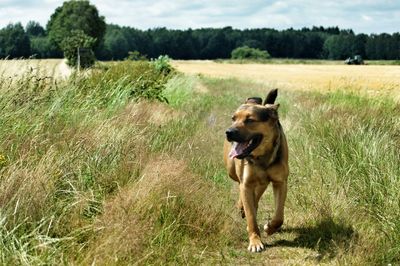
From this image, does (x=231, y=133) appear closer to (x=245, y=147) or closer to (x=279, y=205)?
(x=245, y=147)

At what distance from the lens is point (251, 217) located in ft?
17.1

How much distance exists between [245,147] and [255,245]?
91cm

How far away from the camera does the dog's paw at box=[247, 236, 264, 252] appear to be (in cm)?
510

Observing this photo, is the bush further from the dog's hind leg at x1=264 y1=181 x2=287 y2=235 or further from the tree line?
the dog's hind leg at x1=264 y1=181 x2=287 y2=235

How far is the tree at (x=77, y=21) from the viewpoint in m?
81.4

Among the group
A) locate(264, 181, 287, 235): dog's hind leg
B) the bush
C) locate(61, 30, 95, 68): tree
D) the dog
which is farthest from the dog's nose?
the bush

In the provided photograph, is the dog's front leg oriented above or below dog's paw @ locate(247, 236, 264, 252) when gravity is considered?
above

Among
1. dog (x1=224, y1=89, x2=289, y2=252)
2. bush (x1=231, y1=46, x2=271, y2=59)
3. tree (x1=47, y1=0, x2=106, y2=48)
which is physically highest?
tree (x1=47, y1=0, x2=106, y2=48)

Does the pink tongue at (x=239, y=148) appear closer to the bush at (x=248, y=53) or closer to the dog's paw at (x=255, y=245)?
the dog's paw at (x=255, y=245)

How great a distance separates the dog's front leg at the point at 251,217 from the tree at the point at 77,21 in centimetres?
7828

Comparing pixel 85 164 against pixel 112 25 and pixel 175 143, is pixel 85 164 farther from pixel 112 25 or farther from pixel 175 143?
pixel 112 25

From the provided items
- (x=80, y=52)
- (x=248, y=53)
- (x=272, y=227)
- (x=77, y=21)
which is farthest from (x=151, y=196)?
(x=248, y=53)

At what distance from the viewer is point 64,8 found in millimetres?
86750

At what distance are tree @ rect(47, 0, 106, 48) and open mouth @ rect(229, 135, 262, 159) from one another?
3084 inches
